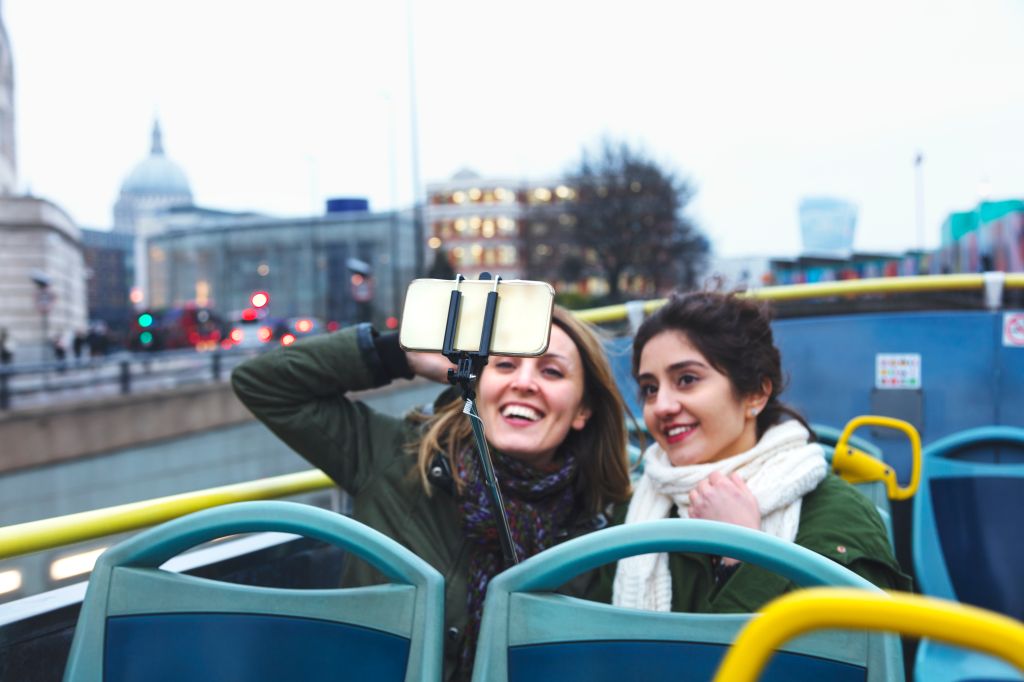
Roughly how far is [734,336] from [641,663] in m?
1.39

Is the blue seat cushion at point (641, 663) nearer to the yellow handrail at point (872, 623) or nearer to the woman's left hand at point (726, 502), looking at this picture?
the yellow handrail at point (872, 623)

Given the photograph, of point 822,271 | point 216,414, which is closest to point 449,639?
point 822,271

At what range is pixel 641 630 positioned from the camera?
1473 mm

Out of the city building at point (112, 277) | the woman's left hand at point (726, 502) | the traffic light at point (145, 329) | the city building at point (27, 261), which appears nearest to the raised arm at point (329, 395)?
the traffic light at point (145, 329)

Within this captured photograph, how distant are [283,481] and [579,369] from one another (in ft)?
3.15

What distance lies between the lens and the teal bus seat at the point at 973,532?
336 centimetres

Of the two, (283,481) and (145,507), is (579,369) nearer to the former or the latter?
(283,481)

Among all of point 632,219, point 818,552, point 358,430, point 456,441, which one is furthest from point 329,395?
point 632,219

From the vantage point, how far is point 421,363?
278cm

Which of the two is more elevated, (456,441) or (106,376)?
(456,441)

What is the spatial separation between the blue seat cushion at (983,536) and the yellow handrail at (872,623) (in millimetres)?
2952

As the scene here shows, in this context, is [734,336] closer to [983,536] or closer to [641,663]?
[641,663]

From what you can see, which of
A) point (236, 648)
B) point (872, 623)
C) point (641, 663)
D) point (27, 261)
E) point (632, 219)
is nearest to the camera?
point (872, 623)

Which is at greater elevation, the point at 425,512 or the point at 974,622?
the point at 974,622
